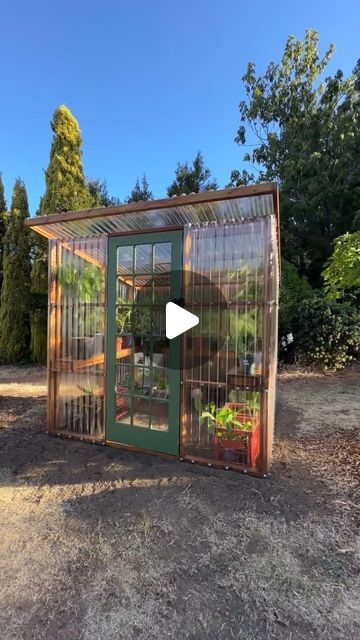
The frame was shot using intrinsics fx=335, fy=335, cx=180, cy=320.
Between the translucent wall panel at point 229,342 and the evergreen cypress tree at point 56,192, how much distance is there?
21.6ft

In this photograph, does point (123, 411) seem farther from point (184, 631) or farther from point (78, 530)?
point (184, 631)

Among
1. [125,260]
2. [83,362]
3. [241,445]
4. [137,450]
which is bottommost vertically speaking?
[137,450]

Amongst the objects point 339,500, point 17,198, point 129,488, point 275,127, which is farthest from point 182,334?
point 275,127

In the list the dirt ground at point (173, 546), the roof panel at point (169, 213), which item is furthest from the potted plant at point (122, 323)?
the dirt ground at point (173, 546)

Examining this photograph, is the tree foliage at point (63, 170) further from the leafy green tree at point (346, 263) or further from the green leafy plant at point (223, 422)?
the green leafy plant at point (223, 422)

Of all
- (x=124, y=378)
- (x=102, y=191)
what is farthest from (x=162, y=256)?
(x=102, y=191)

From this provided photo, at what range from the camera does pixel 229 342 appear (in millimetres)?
3045

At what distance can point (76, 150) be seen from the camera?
900cm

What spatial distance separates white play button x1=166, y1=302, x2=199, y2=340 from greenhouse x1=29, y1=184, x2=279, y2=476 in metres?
0.05

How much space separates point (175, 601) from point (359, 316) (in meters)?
7.67

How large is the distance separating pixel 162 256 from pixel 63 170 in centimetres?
695

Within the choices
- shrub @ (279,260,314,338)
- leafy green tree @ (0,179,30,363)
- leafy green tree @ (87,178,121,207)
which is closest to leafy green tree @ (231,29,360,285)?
shrub @ (279,260,314,338)

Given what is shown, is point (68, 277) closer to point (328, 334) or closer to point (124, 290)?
point (124, 290)

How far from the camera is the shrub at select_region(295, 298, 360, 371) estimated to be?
769 cm
